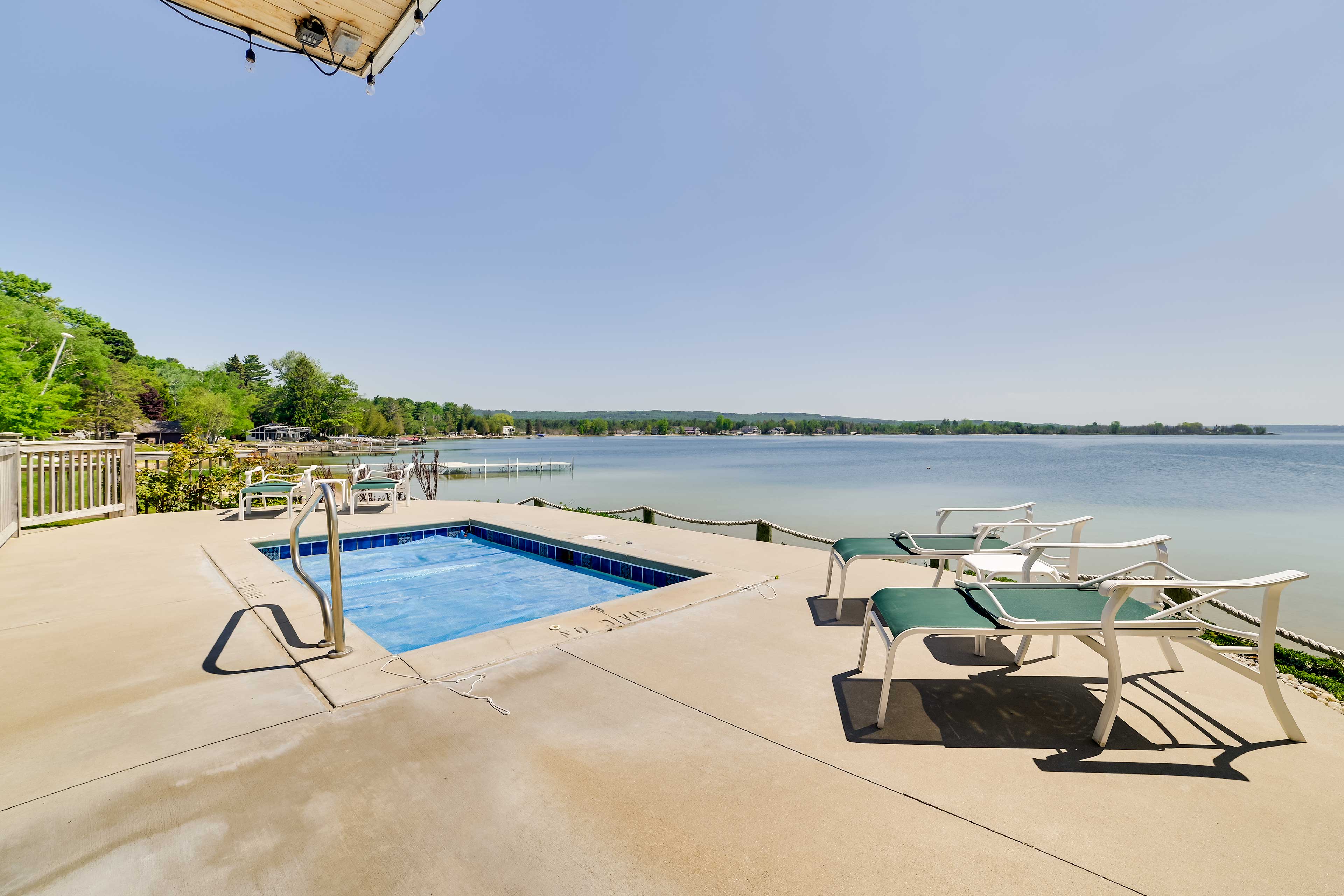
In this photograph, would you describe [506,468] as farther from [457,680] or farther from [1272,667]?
[1272,667]

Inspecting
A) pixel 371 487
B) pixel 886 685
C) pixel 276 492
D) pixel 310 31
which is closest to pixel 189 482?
pixel 276 492

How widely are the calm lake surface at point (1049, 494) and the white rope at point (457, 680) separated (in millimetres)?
9580

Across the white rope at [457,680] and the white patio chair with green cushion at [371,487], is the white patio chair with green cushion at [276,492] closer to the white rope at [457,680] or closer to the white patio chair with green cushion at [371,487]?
the white patio chair with green cushion at [371,487]

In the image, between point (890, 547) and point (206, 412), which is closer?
point (890, 547)

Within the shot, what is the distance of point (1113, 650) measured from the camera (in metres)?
2.08

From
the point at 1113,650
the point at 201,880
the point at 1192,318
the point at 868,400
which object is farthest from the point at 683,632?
the point at 868,400

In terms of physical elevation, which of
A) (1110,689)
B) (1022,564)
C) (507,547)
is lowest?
(507,547)

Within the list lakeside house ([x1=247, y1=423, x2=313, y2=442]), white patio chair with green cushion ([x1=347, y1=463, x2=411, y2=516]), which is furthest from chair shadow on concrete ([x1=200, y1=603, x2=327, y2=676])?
lakeside house ([x1=247, y1=423, x2=313, y2=442])

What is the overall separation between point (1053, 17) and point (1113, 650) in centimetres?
1202

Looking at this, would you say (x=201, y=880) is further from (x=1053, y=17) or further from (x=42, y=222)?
(x=42, y=222)

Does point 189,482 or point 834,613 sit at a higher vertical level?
point 189,482

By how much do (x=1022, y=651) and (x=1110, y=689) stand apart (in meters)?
0.91

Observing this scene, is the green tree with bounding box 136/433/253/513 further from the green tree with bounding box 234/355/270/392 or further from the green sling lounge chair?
the green tree with bounding box 234/355/270/392

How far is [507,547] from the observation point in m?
7.25
